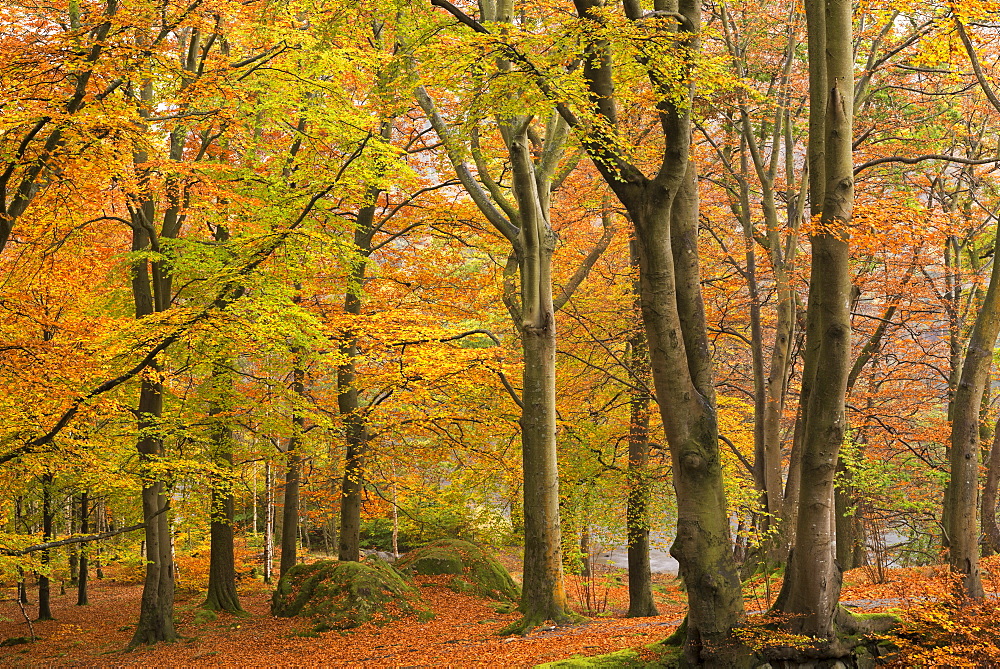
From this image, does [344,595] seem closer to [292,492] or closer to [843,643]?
[292,492]

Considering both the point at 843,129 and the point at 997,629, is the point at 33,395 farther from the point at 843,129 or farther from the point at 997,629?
the point at 997,629

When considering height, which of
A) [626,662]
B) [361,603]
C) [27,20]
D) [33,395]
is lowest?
[361,603]

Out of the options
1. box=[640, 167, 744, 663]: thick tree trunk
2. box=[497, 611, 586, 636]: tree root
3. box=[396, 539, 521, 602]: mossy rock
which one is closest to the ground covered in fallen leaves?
box=[497, 611, 586, 636]: tree root

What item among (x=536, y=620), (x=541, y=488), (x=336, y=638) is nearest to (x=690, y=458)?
(x=541, y=488)

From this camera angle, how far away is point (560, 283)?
16.1m

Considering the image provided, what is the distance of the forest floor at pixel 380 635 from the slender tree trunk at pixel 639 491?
0.46 meters

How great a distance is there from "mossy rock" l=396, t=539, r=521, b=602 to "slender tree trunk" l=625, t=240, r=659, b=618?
394cm

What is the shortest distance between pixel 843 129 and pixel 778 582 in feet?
25.7

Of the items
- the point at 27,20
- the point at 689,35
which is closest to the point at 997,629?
the point at 689,35

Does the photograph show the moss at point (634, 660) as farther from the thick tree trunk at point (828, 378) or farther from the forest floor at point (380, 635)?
the thick tree trunk at point (828, 378)

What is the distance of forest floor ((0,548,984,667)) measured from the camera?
7.67 metres

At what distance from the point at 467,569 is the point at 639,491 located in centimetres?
559

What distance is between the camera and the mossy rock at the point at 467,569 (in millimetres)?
15367

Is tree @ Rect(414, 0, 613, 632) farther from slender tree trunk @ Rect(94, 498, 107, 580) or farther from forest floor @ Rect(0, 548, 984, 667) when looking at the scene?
slender tree trunk @ Rect(94, 498, 107, 580)
